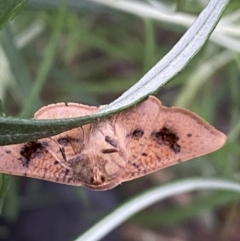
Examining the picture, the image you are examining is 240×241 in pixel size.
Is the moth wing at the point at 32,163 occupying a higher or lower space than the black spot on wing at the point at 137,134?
lower

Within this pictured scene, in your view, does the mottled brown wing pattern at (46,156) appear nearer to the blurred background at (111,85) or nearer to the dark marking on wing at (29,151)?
the dark marking on wing at (29,151)

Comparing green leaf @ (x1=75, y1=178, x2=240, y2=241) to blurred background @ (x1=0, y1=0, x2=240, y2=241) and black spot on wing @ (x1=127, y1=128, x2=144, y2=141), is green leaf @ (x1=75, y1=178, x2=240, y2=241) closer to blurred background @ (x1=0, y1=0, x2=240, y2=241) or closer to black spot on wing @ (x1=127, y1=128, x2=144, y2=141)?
blurred background @ (x1=0, y1=0, x2=240, y2=241)

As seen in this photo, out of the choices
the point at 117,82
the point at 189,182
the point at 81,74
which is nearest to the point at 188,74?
the point at 117,82

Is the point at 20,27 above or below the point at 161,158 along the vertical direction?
above

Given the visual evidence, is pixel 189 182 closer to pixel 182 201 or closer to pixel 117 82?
pixel 117 82

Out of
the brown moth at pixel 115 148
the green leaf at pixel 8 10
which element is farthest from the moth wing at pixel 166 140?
the green leaf at pixel 8 10

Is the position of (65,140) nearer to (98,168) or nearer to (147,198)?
(98,168)
